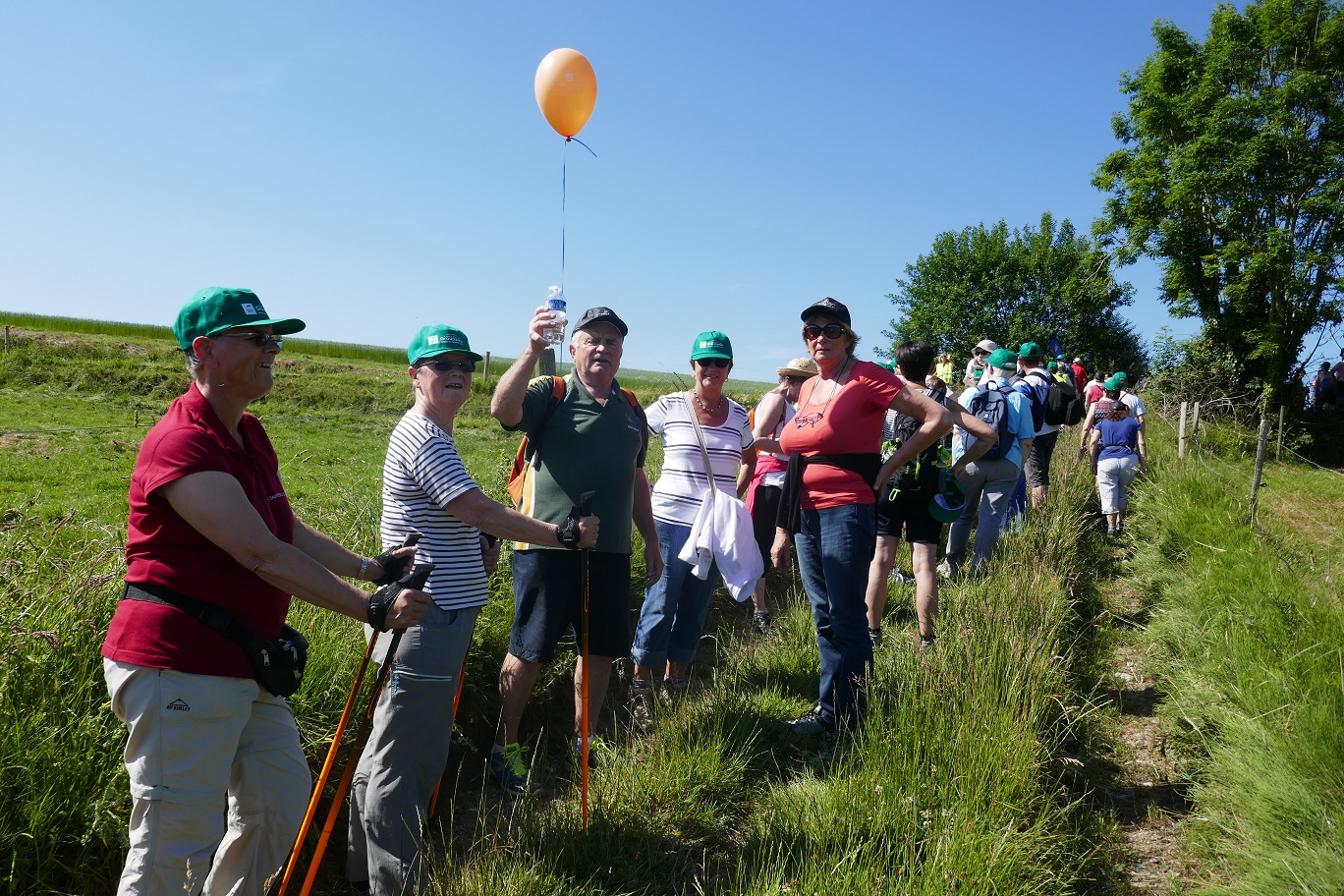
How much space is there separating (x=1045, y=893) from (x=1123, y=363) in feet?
165

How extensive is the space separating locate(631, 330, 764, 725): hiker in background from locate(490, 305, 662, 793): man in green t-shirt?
617 millimetres

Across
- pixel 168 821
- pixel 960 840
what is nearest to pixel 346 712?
pixel 168 821

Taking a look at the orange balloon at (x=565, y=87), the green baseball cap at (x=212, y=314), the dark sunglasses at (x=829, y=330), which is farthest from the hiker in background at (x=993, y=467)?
the green baseball cap at (x=212, y=314)

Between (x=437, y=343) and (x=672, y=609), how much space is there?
212 centimetres

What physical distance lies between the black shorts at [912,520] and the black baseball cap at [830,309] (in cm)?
146

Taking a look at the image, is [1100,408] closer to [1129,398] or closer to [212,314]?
[1129,398]

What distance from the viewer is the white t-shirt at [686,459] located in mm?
4629

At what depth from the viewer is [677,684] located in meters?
4.68

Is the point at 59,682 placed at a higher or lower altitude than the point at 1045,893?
higher

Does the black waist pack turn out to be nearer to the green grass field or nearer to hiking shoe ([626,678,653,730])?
the green grass field

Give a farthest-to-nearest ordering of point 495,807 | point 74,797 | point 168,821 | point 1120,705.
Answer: point 1120,705 → point 495,807 → point 74,797 → point 168,821

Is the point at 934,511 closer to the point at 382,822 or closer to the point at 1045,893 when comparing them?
the point at 1045,893

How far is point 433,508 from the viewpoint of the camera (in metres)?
2.89

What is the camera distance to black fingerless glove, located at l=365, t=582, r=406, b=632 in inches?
90.8
